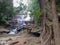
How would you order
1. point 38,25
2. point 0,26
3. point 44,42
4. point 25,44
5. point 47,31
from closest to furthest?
point 44,42
point 47,31
point 25,44
point 38,25
point 0,26

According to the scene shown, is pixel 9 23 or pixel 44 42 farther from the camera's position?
pixel 9 23

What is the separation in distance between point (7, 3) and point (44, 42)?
9.35 m

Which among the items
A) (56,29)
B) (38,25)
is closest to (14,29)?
(38,25)

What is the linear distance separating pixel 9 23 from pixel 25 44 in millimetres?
6873

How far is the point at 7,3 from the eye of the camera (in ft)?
45.2

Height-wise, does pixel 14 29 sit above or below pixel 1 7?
below

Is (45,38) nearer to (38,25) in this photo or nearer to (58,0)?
(58,0)

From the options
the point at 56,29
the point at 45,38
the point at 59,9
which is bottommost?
the point at 45,38

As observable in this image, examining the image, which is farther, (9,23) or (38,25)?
(9,23)

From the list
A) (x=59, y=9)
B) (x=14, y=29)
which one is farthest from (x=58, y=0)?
Answer: (x=14, y=29)

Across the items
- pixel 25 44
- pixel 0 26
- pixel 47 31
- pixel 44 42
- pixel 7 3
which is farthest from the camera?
pixel 7 3

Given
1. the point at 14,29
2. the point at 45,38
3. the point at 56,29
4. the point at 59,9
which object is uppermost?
the point at 59,9

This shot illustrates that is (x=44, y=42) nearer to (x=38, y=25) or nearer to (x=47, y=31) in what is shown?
(x=47, y=31)

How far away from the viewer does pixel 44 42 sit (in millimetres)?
5043
